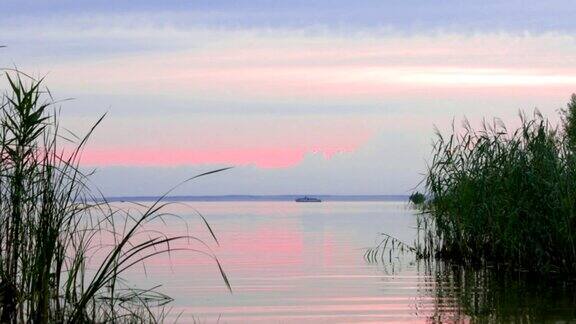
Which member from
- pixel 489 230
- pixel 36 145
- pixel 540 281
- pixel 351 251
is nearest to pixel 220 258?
pixel 351 251

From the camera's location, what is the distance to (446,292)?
15023mm

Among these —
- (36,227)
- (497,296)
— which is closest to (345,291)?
(497,296)

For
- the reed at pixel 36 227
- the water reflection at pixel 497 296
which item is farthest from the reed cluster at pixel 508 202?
the reed at pixel 36 227

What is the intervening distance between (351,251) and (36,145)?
17.0 meters

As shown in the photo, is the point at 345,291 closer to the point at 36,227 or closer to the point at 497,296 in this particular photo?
the point at 497,296

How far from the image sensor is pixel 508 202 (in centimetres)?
1652

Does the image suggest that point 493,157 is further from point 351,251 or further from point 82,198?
point 82,198

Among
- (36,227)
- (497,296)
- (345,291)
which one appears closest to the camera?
(36,227)

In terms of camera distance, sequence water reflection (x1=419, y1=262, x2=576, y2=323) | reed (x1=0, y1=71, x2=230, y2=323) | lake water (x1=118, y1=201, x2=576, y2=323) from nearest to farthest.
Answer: reed (x1=0, y1=71, x2=230, y2=323), water reflection (x1=419, y1=262, x2=576, y2=323), lake water (x1=118, y1=201, x2=576, y2=323)

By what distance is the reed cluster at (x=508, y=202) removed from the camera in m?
15.5

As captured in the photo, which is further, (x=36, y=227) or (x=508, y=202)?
(x=508, y=202)

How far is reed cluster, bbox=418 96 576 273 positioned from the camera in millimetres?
15477

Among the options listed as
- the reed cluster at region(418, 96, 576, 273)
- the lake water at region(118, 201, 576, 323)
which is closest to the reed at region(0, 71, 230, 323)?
the lake water at region(118, 201, 576, 323)

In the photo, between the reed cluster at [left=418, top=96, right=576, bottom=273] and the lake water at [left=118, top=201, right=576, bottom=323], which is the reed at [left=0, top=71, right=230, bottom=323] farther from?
the reed cluster at [left=418, top=96, right=576, bottom=273]
